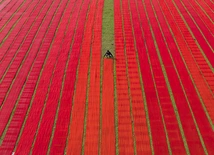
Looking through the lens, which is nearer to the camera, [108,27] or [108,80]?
[108,80]

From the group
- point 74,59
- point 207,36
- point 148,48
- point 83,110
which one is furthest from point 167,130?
point 207,36

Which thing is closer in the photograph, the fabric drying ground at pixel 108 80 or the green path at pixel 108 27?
the fabric drying ground at pixel 108 80

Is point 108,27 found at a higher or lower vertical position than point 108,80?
higher

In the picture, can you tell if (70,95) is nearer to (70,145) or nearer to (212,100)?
(70,145)

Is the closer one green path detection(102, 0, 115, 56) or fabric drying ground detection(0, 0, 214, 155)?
fabric drying ground detection(0, 0, 214, 155)
